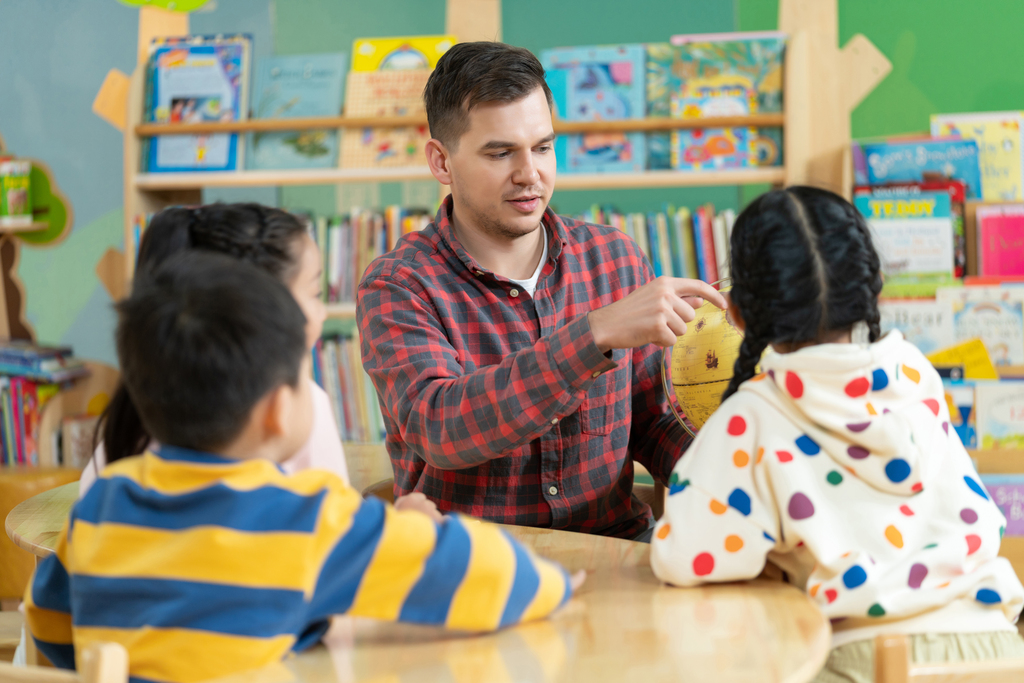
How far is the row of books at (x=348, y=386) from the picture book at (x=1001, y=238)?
2.09m

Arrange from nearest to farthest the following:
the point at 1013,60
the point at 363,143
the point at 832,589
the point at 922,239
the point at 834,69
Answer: the point at 832,589 → the point at 922,239 → the point at 834,69 → the point at 363,143 → the point at 1013,60

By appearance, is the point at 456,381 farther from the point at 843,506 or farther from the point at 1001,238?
the point at 1001,238

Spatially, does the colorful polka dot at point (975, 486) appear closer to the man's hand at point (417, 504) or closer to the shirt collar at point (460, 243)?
the man's hand at point (417, 504)

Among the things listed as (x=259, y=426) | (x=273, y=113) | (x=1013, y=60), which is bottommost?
(x=259, y=426)

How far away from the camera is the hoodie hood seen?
100 cm

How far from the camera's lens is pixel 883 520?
100 cm

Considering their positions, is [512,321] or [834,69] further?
[834,69]

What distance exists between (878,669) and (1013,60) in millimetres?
3287

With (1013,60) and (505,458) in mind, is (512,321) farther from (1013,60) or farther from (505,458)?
(1013,60)

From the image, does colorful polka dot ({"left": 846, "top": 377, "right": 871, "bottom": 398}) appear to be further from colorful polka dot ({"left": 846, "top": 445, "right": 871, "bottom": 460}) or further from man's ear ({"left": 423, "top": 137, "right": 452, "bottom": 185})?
man's ear ({"left": 423, "top": 137, "right": 452, "bottom": 185})

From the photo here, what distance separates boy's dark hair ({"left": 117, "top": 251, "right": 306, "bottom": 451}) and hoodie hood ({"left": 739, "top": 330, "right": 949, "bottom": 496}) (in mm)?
580

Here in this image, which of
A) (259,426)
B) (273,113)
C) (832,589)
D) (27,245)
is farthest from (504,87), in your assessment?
(27,245)

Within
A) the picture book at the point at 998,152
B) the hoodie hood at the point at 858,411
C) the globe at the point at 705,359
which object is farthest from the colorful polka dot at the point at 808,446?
the picture book at the point at 998,152

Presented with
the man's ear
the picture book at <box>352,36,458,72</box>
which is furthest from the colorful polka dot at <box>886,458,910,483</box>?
the picture book at <box>352,36,458,72</box>
